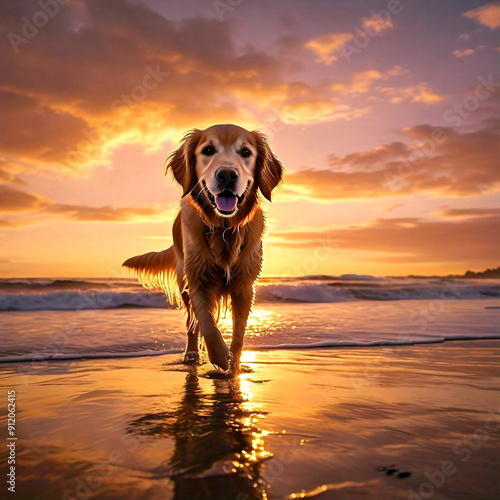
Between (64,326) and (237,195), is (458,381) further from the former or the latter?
(64,326)

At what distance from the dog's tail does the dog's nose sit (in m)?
2.54

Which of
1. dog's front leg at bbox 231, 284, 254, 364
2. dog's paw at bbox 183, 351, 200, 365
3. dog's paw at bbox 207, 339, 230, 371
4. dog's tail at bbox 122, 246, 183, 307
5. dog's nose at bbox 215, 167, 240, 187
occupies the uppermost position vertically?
dog's nose at bbox 215, 167, 240, 187

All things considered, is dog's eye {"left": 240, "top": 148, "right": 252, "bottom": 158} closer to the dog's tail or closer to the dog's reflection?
the dog's reflection

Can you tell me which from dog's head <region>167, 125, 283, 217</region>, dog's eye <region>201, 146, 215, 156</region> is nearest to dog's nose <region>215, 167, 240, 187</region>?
dog's head <region>167, 125, 283, 217</region>

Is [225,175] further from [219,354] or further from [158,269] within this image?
[158,269]

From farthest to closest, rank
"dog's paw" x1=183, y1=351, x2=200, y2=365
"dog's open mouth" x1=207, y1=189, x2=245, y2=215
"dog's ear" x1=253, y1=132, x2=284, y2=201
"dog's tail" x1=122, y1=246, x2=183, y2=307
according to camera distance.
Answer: "dog's tail" x1=122, y1=246, x2=183, y2=307 → "dog's paw" x1=183, y1=351, x2=200, y2=365 → "dog's ear" x1=253, y1=132, x2=284, y2=201 → "dog's open mouth" x1=207, y1=189, x2=245, y2=215

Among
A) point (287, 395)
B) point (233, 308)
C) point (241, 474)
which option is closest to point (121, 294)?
point (233, 308)

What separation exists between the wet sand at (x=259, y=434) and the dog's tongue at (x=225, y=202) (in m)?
1.36

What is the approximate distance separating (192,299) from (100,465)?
237cm

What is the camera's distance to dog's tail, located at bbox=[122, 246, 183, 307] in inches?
230

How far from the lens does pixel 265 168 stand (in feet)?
13.4

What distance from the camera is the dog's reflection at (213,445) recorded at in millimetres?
1570

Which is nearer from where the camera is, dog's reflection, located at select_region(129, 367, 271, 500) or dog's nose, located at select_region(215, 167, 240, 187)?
dog's reflection, located at select_region(129, 367, 271, 500)

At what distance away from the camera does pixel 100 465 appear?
181 cm
